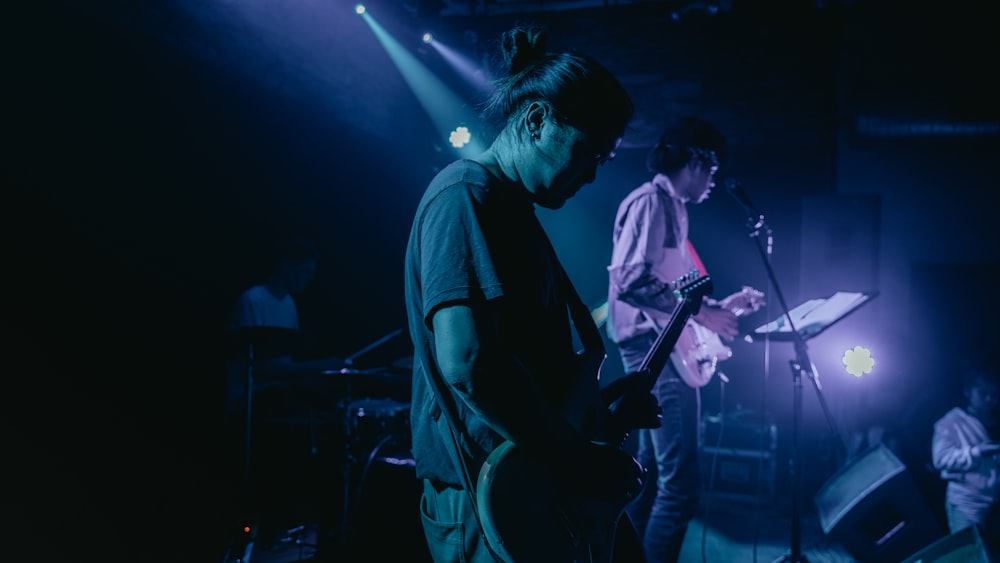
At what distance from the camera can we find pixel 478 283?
4.13ft

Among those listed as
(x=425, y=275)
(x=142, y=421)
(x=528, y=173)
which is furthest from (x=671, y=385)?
(x=142, y=421)

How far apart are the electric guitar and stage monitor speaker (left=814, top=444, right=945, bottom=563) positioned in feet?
9.98

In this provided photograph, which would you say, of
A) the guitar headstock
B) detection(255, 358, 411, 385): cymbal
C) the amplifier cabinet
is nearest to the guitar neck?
the guitar headstock

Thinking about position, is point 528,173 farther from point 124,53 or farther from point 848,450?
point 848,450

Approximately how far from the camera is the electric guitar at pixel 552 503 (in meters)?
1.29

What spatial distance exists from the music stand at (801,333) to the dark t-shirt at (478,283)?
7.60 feet

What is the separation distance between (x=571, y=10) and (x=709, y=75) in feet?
5.73

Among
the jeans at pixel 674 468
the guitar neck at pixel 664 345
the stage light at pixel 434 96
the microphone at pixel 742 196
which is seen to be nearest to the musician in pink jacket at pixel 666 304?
the jeans at pixel 674 468

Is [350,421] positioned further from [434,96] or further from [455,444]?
[434,96]

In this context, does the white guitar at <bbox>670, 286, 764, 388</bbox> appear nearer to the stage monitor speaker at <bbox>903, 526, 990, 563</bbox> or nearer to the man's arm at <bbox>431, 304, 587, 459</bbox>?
the stage monitor speaker at <bbox>903, 526, 990, 563</bbox>

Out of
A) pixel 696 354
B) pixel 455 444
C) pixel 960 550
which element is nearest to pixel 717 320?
pixel 696 354

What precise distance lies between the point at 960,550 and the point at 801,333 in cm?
119

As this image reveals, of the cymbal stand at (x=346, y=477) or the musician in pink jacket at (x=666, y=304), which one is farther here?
the cymbal stand at (x=346, y=477)

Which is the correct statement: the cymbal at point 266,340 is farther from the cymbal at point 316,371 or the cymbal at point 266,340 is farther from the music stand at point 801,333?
the music stand at point 801,333
